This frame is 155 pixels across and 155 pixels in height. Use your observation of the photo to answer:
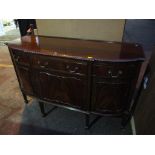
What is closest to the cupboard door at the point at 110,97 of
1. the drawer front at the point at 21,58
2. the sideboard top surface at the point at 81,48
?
the sideboard top surface at the point at 81,48

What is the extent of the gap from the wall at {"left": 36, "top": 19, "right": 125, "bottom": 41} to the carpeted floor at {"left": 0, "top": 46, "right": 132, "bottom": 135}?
96cm

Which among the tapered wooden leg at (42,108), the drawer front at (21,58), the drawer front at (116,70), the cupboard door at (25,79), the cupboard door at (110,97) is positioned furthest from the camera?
the tapered wooden leg at (42,108)

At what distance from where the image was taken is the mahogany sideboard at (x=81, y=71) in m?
1.35

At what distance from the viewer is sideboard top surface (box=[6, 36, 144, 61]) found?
4.47ft

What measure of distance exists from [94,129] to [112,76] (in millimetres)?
737

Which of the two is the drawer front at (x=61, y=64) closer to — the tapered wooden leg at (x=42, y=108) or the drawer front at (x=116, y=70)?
the drawer front at (x=116, y=70)

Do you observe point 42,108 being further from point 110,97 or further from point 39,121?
point 110,97

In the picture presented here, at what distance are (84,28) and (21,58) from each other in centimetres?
75

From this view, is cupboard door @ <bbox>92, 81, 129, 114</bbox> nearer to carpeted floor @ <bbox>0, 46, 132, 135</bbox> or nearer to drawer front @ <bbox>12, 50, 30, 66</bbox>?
carpeted floor @ <bbox>0, 46, 132, 135</bbox>

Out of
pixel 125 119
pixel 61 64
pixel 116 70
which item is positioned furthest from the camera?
pixel 125 119

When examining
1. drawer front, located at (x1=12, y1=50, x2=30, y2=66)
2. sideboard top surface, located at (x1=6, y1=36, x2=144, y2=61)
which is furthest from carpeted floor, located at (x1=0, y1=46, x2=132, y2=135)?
sideboard top surface, located at (x1=6, y1=36, x2=144, y2=61)

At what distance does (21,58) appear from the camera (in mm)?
1648

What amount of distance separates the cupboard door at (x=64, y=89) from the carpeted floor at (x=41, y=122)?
29 cm

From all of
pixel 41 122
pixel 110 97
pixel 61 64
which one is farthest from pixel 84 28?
pixel 41 122
